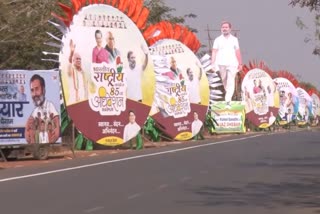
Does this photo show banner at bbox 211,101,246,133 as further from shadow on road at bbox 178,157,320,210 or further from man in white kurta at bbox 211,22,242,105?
shadow on road at bbox 178,157,320,210

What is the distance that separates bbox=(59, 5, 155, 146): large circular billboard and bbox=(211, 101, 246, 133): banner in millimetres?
19377

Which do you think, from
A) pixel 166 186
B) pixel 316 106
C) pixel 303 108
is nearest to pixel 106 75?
pixel 166 186

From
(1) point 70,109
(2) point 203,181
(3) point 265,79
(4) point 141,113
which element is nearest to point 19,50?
(1) point 70,109

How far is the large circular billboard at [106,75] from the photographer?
32.3 meters

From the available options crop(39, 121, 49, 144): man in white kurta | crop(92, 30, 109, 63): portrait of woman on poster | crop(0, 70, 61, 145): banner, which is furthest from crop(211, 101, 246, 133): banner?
Result: crop(39, 121, 49, 144): man in white kurta

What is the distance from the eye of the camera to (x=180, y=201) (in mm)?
14125

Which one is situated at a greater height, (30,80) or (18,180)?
(30,80)

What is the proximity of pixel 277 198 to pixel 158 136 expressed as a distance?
90.2 feet

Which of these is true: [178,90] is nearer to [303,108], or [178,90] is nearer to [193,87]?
[193,87]

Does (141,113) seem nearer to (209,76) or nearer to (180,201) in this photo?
(209,76)

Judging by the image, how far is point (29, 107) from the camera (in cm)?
2559

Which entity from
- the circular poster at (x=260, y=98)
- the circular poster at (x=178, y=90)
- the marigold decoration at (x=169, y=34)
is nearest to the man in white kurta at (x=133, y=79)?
the marigold decoration at (x=169, y=34)

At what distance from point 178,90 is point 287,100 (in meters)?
38.1

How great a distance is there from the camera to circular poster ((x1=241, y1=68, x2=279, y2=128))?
65.2 metres
